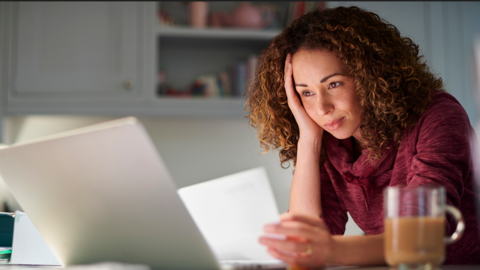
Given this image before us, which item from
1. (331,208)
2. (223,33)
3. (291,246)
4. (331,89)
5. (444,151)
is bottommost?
(331,208)

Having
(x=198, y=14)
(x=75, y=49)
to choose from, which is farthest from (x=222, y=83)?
(x=75, y=49)

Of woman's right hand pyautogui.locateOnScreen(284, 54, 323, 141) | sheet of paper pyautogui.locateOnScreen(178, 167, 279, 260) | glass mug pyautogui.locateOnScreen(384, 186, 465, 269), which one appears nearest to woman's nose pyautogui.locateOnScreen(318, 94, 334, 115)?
woman's right hand pyautogui.locateOnScreen(284, 54, 323, 141)

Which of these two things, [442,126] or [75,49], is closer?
[442,126]

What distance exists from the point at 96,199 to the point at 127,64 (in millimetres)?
1678

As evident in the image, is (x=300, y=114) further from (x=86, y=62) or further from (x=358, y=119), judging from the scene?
(x=86, y=62)

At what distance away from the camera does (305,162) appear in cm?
117

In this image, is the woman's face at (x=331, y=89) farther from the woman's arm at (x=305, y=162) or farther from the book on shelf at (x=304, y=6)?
the book on shelf at (x=304, y=6)

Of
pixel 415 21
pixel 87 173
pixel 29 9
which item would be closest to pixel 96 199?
pixel 87 173

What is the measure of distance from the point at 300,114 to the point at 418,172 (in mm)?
466

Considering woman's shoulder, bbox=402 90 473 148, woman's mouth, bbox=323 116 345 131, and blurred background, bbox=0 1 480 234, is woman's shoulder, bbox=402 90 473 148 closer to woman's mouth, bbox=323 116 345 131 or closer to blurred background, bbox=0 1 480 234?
woman's mouth, bbox=323 116 345 131

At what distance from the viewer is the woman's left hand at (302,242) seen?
58 centimetres

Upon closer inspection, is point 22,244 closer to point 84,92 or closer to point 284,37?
point 284,37

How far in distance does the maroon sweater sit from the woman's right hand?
8cm

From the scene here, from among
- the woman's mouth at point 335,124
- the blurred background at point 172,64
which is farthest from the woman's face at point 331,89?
the blurred background at point 172,64
